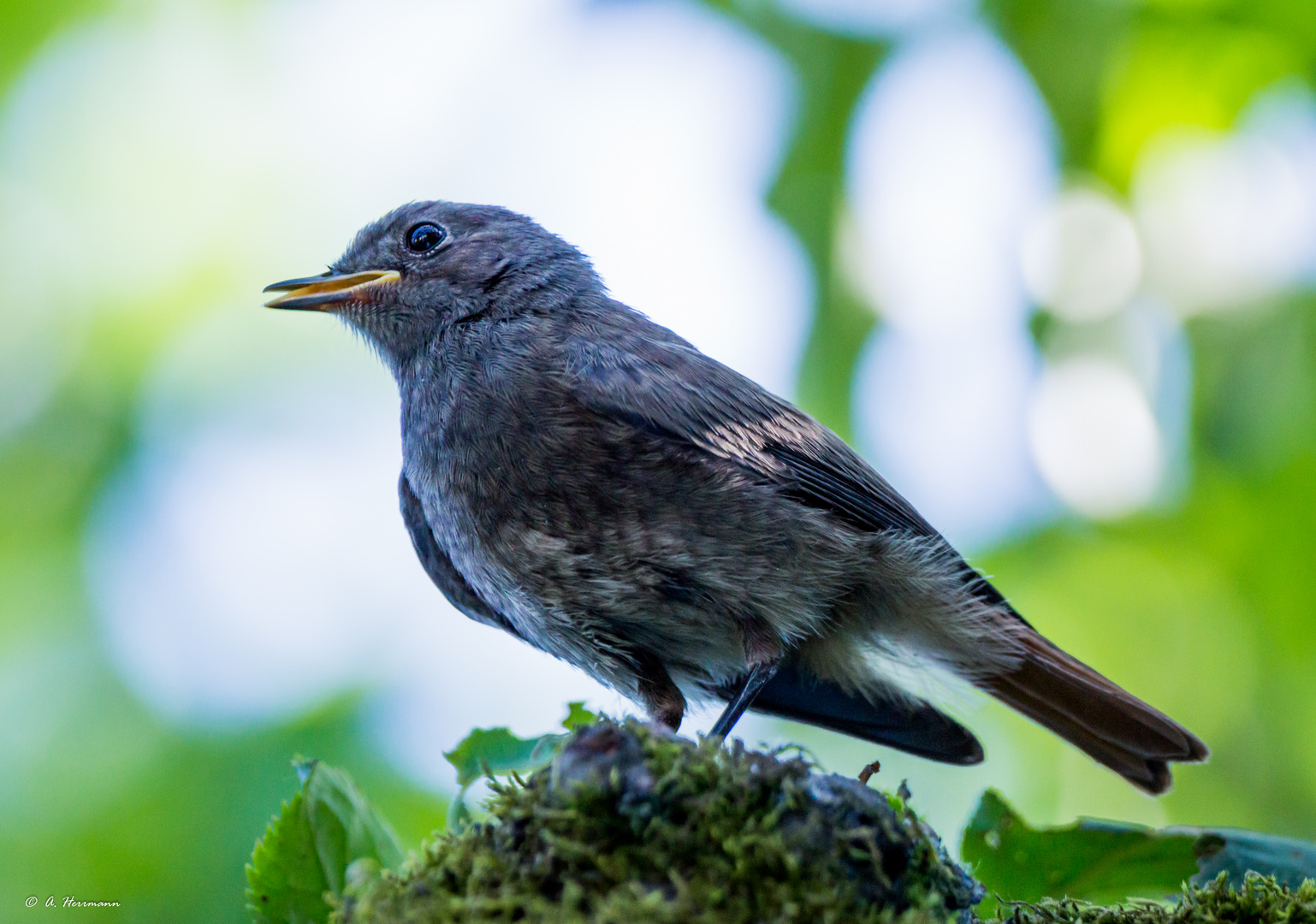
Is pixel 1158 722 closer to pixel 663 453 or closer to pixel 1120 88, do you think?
pixel 663 453

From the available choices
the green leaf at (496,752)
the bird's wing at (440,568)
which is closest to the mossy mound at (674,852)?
the green leaf at (496,752)

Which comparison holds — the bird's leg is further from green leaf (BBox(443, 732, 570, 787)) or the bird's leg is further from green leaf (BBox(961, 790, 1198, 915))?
green leaf (BBox(961, 790, 1198, 915))

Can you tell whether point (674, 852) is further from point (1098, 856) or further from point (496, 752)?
point (1098, 856)

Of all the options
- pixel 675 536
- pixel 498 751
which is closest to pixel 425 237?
pixel 675 536

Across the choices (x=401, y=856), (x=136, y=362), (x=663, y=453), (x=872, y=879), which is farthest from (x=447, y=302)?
(x=136, y=362)

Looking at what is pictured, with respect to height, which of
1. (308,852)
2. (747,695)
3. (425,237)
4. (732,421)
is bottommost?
(308,852)

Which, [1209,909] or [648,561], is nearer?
[1209,909]
